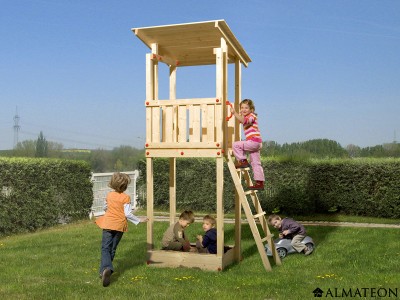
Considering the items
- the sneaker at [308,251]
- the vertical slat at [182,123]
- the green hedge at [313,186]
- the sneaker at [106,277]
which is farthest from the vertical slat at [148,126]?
the green hedge at [313,186]

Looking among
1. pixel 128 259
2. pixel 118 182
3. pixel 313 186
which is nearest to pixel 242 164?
pixel 118 182

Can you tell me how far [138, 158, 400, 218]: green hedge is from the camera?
16.3 meters

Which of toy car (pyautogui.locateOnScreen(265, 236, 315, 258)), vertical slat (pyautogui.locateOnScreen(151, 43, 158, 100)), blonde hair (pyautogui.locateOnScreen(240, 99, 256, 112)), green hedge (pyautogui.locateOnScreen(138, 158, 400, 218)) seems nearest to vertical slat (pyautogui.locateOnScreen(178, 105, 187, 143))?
vertical slat (pyautogui.locateOnScreen(151, 43, 158, 100))

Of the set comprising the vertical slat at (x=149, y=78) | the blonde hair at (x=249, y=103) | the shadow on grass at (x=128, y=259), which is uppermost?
the vertical slat at (x=149, y=78)

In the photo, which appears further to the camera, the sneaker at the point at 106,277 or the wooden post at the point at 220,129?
the wooden post at the point at 220,129

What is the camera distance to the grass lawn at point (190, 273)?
6.94m

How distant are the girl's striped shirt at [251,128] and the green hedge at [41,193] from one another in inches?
302

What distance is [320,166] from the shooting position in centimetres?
1700

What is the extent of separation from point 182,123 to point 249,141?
3.91ft

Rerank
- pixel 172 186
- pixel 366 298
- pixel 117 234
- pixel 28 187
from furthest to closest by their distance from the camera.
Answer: pixel 28 187 → pixel 172 186 → pixel 117 234 → pixel 366 298

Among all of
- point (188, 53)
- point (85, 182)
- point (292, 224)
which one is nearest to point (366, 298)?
point (292, 224)

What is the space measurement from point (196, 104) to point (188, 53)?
5.81ft

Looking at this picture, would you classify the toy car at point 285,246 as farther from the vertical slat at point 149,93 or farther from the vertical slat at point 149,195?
the vertical slat at point 149,93

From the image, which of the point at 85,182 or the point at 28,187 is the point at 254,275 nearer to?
the point at 28,187
